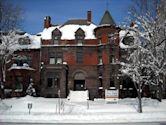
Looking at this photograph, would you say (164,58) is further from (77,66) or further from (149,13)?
(77,66)

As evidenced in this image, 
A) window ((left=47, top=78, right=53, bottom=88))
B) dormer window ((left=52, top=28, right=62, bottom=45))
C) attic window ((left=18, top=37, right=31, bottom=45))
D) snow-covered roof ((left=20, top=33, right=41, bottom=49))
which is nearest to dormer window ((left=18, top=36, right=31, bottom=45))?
attic window ((left=18, top=37, right=31, bottom=45))

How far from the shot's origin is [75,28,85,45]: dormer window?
50.1 metres

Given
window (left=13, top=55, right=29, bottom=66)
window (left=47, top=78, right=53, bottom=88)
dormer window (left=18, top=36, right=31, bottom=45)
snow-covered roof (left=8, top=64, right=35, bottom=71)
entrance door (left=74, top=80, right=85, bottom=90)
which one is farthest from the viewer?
dormer window (left=18, top=36, right=31, bottom=45)

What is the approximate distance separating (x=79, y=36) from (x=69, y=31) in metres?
2.53

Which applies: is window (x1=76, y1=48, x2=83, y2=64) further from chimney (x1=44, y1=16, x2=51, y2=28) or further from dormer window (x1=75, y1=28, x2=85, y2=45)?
chimney (x1=44, y1=16, x2=51, y2=28)

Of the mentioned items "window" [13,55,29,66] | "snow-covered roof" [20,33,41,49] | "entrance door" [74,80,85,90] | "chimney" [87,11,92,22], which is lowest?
"entrance door" [74,80,85,90]

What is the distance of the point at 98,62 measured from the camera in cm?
4934

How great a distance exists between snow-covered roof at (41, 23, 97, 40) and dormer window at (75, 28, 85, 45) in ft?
2.37

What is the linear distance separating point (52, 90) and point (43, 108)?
667 inches

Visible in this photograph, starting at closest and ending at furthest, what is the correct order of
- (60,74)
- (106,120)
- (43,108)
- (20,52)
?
(106,120), (43,108), (60,74), (20,52)

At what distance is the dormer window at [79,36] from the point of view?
50125 mm

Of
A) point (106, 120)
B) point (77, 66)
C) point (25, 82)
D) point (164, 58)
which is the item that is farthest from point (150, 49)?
point (25, 82)

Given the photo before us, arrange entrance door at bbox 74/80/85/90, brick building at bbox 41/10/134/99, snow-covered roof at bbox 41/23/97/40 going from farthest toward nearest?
snow-covered roof at bbox 41/23/97/40 < entrance door at bbox 74/80/85/90 < brick building at bbox 41/10/134/99

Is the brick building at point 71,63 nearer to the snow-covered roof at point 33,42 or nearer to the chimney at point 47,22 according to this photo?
the snow-covered roof at point 33,42
